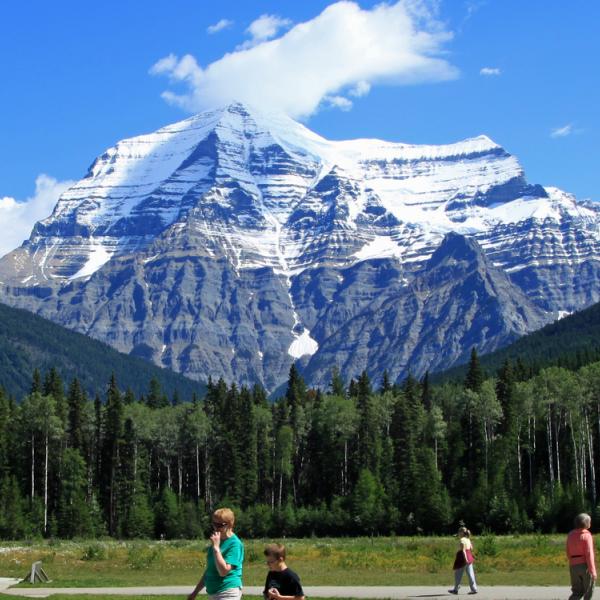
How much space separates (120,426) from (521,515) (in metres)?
49.8

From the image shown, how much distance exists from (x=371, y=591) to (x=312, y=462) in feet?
307

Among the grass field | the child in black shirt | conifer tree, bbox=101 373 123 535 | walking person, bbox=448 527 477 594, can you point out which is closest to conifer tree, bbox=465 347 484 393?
conifer tree, bbox=101 373 123 535

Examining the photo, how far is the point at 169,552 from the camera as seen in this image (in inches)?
3487

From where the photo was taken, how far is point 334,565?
73.8 m

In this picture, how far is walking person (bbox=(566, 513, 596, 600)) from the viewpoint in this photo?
34.9 metres

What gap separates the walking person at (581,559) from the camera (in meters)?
34.9

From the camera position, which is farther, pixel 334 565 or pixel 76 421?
pixel 76 421

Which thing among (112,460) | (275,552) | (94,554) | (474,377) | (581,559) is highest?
(474,377)

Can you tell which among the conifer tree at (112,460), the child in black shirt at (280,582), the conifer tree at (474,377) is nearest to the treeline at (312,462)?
the conifer tree at (112,460)

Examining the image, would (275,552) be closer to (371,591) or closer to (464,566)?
(464,566)

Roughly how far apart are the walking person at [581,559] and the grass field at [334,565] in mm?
21311

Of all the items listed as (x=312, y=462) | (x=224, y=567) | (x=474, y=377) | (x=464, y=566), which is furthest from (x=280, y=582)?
(x=474, y=377)

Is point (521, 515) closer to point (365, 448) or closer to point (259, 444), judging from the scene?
point (365, 448)

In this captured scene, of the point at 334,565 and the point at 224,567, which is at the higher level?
the point at 224,567
